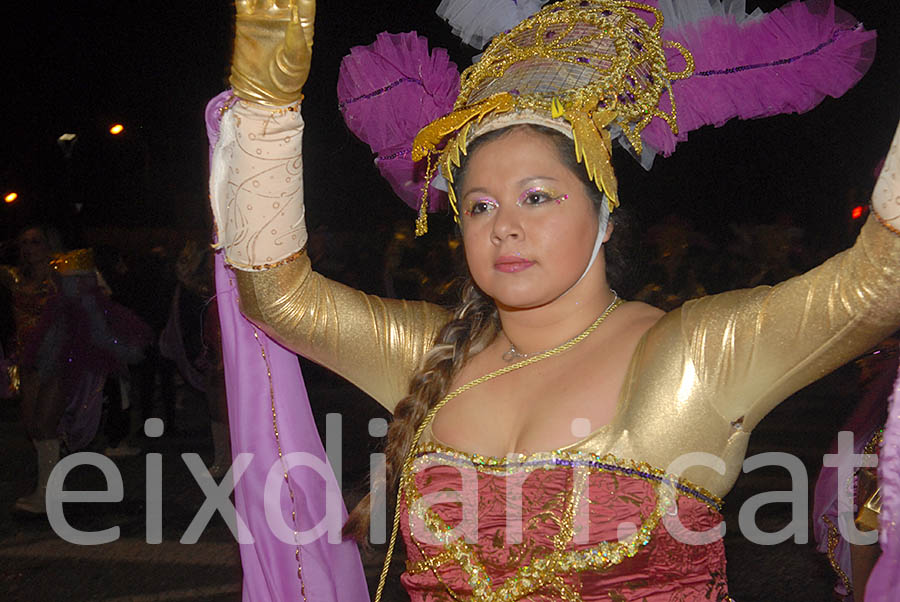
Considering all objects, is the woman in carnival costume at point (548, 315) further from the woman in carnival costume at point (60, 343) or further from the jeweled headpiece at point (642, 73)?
the woman in carnival costume at point (60, 343)

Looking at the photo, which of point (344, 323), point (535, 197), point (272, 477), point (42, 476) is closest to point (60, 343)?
point (42, 476)

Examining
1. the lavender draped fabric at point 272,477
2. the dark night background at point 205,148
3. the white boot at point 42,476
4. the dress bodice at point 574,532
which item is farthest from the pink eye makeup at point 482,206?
the white boot at point 42,476

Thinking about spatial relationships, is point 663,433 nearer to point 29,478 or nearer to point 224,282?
point 224,282

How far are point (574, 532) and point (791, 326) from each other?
54cm

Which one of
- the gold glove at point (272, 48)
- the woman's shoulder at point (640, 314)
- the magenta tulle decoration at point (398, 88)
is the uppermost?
the gold glove at point (272, 48)

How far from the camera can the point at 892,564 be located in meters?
1.41

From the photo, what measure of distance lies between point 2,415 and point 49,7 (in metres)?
4.88

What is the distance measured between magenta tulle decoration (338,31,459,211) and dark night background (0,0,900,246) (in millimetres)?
3563

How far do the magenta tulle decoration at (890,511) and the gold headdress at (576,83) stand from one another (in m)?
0.63

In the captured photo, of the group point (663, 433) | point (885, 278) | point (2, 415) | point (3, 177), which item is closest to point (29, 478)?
point (2, 415)

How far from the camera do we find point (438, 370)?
6.37 feet

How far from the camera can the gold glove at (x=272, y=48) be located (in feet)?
5.43

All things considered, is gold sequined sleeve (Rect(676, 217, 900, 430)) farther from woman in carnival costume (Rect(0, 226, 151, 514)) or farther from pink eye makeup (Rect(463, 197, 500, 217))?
woman in carnival costume (Rect(0, 226, 151, 514))

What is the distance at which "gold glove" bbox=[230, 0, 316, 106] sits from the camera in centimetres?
165
